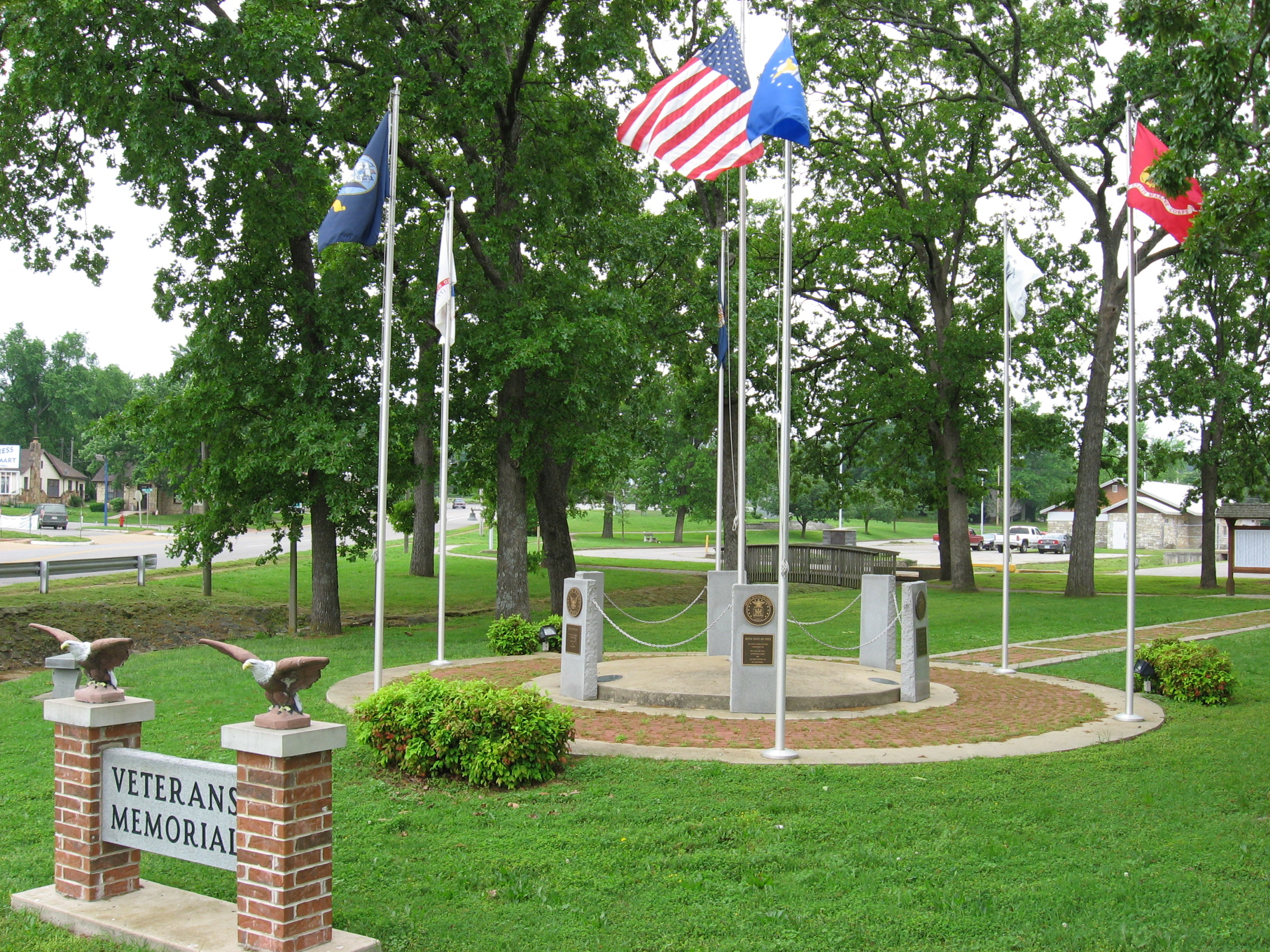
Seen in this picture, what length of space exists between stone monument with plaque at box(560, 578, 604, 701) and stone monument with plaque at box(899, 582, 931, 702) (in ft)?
12.1

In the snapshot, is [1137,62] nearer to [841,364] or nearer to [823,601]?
[841,364]

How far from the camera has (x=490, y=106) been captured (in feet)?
61.0

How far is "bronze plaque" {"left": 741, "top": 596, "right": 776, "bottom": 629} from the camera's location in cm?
1100

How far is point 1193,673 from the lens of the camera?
1298 cm

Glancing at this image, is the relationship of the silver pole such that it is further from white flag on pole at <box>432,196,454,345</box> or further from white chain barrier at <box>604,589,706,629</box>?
white chain barrier at <box>604,589,706,629</box>

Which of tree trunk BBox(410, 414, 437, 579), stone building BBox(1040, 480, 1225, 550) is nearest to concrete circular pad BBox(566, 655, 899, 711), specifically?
tree trunk BBox(410, 414, 437, 579)

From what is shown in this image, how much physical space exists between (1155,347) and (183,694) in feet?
101

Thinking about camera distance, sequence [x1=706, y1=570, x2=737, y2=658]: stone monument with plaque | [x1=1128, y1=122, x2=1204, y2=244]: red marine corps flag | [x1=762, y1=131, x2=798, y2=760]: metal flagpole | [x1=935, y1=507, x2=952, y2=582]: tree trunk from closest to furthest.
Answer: [x1=762, y1=131, x2=798, y2=760]: metal flagpole, [x1=1128, y1=122, x2=1204, y2=244]: red marine corps flag, [x1=706, y1=570, x2=737, y2=658]: stone monument with plaque, [x1=935, y1=507, x2=952, y2=582]: tree trunk

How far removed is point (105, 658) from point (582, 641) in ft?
22.1

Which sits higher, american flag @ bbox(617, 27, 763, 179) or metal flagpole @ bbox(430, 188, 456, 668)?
american flag @ bbox(617, 27, 763, 179)

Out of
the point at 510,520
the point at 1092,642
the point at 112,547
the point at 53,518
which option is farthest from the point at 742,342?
the point at 53,518

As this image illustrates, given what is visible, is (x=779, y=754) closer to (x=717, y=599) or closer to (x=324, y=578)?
(x=717, y=599)

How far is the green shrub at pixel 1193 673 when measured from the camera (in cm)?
1286

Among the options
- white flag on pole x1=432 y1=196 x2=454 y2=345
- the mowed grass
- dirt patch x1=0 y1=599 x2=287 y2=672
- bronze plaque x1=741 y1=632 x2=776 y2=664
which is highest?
white flag on pole x1=432 y1=196 x2=454 y2=345
